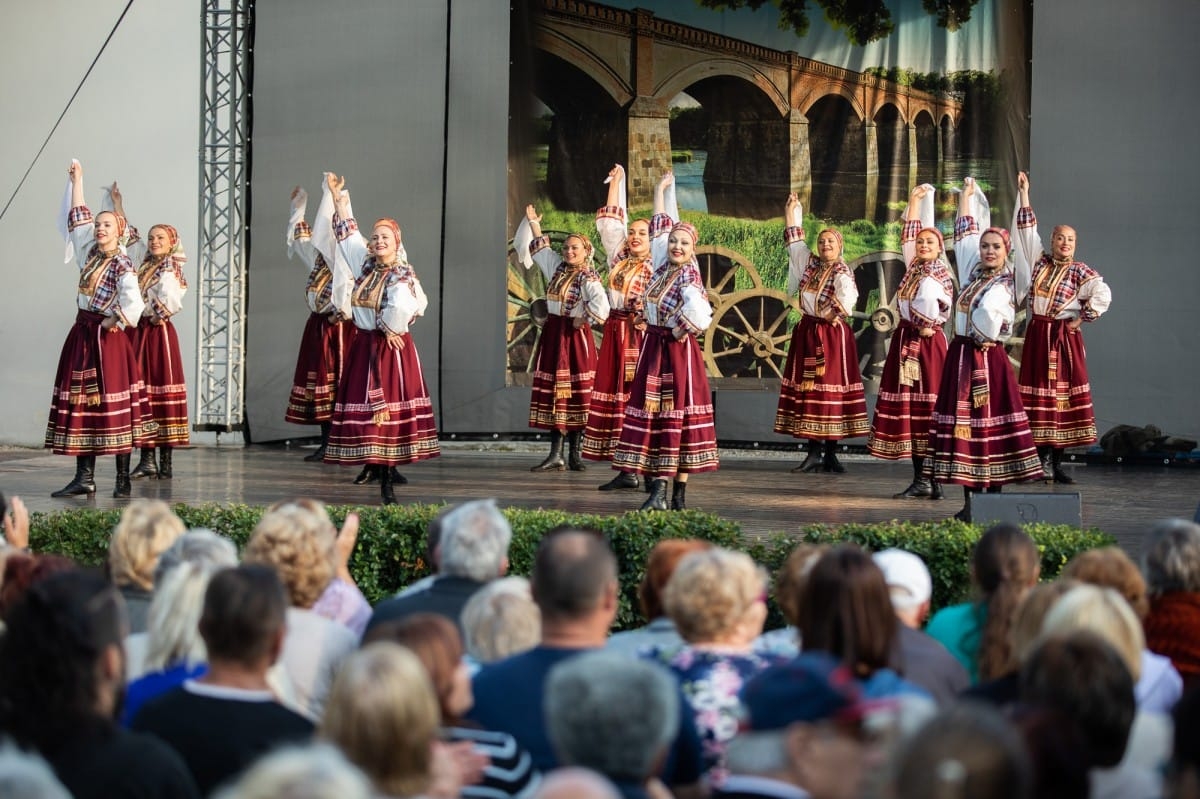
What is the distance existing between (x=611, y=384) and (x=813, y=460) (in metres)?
1.51

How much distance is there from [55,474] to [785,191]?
5.42m

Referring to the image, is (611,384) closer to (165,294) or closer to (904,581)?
(165,294)

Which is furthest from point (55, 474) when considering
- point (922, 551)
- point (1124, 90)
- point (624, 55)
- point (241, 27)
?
point (1124, 90)

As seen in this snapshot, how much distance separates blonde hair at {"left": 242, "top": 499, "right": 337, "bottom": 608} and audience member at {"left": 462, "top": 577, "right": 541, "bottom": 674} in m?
0.48

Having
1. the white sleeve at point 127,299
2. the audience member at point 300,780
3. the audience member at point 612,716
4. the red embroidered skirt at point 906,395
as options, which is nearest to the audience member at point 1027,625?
the audience member at point 612,716

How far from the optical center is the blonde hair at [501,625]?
2855 millimetres

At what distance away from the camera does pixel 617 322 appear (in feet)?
30.3

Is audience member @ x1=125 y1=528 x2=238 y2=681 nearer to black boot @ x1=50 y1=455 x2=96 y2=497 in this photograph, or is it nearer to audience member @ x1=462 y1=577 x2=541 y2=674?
audience member @ x1=462 y1=577 x2=541 y2=674

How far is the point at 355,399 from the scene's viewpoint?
7367mm

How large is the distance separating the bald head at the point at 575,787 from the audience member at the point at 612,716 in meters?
0.17

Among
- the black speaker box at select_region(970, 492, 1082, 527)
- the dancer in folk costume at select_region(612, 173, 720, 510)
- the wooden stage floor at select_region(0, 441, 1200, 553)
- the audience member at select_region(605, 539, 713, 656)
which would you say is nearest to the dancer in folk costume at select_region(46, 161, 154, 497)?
the wooden stage floor at select_region(0, 441, 1200, 553)

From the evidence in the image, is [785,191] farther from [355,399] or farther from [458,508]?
[458,508]

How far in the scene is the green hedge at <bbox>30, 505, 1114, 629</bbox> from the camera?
15.9ft

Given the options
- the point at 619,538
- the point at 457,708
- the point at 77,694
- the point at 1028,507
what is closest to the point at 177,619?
the point at 77,694
